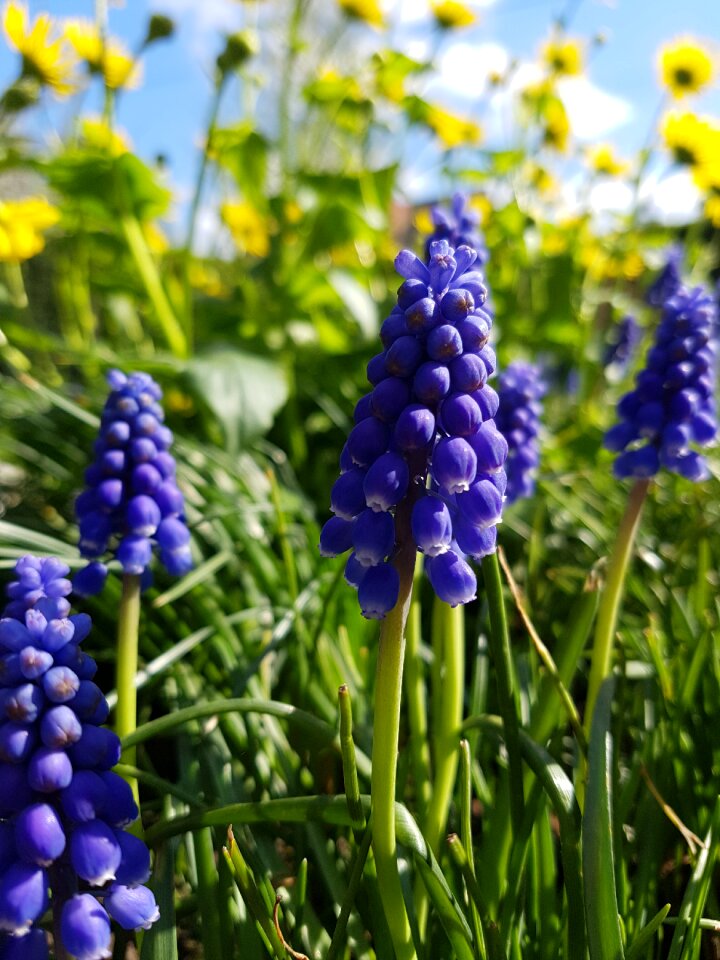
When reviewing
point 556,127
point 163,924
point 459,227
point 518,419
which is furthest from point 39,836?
point 556,127

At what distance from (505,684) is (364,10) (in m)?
5.39

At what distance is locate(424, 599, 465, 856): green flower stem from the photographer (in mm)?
2027

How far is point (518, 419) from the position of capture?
2971mm

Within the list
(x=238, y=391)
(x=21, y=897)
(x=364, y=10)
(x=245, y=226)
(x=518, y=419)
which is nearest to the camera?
(x=21, y=897)

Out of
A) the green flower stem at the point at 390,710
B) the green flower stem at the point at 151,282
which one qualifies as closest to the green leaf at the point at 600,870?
the green flower stem at the point at 390,710

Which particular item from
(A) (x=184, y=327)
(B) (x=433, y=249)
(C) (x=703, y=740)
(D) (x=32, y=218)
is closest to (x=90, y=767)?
(B) (x=433, y=249)

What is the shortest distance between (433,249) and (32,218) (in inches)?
160

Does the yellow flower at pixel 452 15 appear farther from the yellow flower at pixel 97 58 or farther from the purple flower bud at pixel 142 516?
the purple flower bud at pixel 142 516

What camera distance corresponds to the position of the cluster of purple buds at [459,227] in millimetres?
2660

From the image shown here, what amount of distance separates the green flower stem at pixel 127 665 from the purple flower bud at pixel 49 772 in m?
0.69

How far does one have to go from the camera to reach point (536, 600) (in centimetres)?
319

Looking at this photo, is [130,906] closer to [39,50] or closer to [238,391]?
[238,391]

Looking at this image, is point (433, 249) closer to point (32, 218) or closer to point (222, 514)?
point (222, 514)

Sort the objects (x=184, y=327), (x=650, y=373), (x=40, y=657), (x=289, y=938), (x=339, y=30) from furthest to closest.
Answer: (x=339, y=30)
(x=184, y=327)
(x=650, y=373)
(x=289, y=938)
(x=40, y=657)
